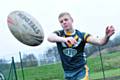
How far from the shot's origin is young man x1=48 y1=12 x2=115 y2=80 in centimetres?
535

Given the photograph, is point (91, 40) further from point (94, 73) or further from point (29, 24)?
point (94, 73)

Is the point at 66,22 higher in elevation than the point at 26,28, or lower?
higher

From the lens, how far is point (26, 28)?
23.9 ft

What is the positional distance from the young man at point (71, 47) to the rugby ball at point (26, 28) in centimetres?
141

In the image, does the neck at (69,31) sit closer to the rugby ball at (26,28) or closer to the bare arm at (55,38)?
the bare arm at (55,38)

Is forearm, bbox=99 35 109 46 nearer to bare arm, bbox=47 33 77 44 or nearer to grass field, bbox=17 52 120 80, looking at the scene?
bare arm, bbox=47 33 77 44

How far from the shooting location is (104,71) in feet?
56.5

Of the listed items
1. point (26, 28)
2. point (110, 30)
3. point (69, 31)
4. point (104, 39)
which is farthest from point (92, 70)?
point (110, 30)

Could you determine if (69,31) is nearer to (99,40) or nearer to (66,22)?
(66,22)

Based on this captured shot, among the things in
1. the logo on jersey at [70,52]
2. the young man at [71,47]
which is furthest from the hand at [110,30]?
the logo on jersey at [70,52]

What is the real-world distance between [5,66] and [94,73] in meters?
4.78

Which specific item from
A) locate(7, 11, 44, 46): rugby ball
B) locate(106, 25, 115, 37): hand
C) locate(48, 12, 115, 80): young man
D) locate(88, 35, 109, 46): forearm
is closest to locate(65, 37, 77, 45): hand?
locate(48, 12, 115, 80): young man

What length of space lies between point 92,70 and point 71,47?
42.5 ft

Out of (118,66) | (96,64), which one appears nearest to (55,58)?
(96,64)
